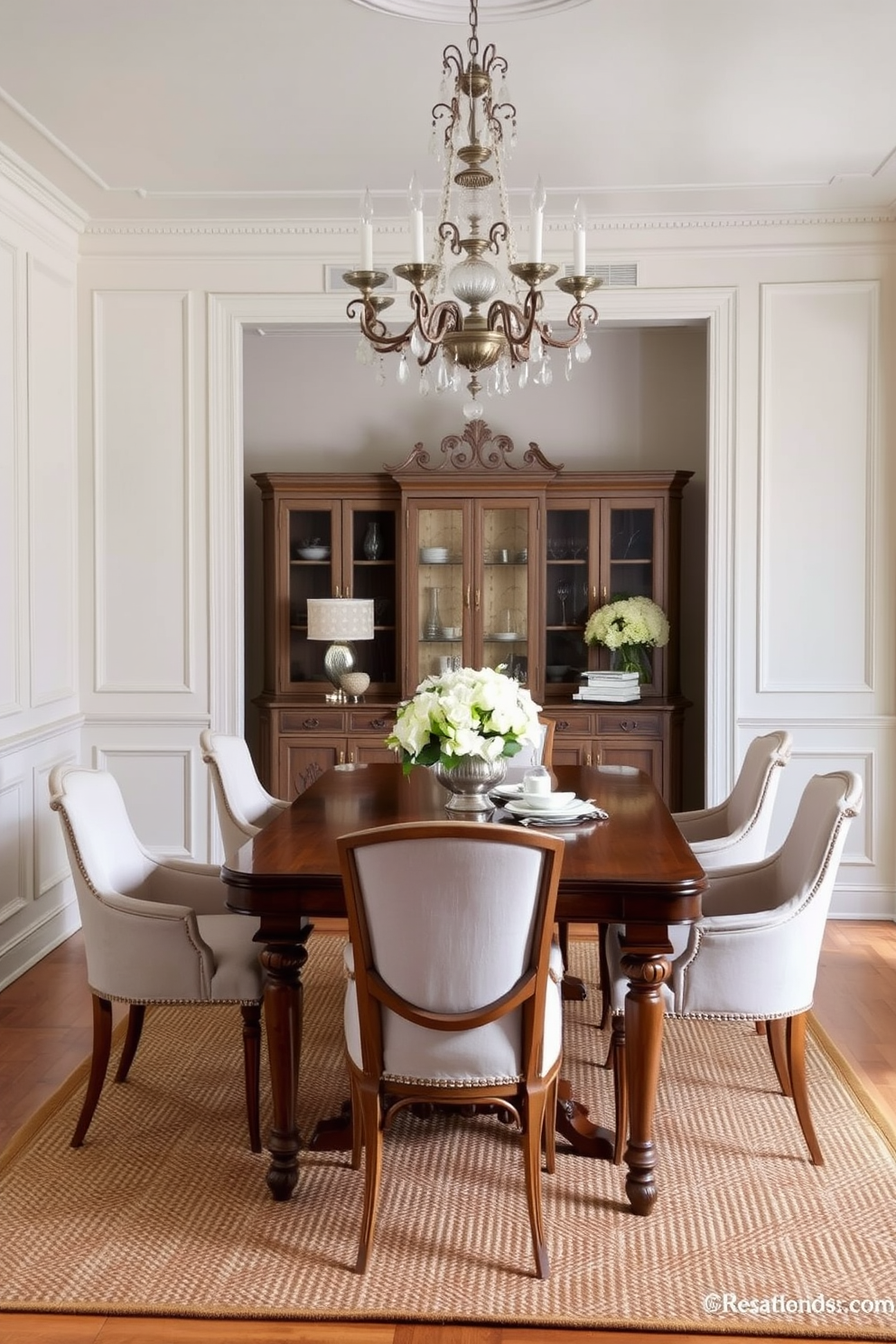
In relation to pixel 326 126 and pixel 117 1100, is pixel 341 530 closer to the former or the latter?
pixel 326 126

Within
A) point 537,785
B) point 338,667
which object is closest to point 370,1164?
point 537,785

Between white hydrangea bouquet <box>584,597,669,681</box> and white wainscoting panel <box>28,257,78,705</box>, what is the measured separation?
2.27 meters

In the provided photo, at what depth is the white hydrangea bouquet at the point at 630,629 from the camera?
5.28 m

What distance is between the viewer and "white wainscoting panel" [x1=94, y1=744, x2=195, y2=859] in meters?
5.22

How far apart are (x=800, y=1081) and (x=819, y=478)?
2.90 metres

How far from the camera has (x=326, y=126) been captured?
13.2 ft

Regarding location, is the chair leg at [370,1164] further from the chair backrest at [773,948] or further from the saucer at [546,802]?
the saucer at [546,802]

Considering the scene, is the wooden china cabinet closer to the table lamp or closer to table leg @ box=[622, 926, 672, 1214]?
the table lamp

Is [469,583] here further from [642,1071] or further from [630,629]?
[642,1071]

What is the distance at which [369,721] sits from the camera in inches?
212

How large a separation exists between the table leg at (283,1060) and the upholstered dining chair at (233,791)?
97cm

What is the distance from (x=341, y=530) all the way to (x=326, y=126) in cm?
195

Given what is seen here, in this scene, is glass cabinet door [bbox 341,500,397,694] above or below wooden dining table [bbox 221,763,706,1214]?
above

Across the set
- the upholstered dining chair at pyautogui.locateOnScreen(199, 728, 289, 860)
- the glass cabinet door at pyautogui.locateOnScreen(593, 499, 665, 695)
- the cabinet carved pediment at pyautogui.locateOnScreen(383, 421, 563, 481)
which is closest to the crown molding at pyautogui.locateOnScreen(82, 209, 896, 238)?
the cabinet carved pediment at pyautogui.locateOnScreen(383, 421, 563, 481)
